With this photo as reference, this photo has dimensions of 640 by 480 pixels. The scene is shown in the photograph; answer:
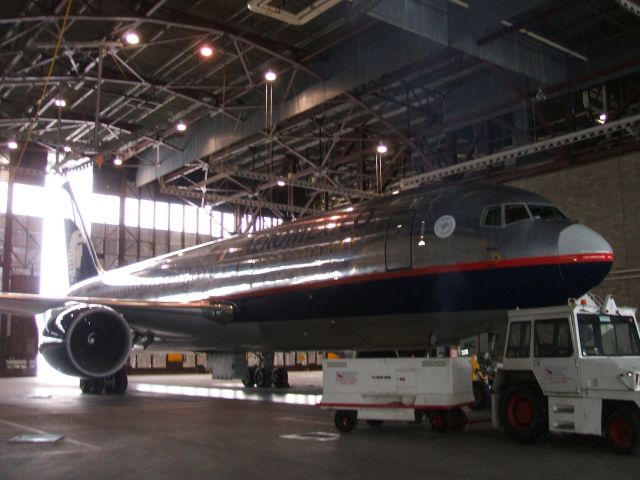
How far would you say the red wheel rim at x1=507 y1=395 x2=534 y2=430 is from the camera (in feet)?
25.3

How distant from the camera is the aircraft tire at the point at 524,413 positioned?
7.56 metres

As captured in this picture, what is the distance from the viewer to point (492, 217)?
9875mm

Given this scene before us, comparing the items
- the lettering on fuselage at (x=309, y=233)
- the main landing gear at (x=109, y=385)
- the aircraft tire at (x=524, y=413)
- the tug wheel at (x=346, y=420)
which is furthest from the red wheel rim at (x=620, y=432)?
the main landing gear at (x=109, y=385)

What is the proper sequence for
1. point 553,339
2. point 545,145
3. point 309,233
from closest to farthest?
point 553,339, point 309,233, point 545,145

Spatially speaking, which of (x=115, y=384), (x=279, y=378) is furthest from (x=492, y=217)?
(x=115, y=384)

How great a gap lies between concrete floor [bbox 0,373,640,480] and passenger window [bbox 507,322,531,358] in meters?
1.02

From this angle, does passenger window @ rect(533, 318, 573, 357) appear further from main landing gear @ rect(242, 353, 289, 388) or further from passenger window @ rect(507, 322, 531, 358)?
main landing gear @ rect(242, 353, 289, 388)

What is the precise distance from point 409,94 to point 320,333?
1135cm

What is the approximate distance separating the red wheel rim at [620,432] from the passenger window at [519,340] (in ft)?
4.41

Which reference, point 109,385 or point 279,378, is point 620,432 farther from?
point 109,385

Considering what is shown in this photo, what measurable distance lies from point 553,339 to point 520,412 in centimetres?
92

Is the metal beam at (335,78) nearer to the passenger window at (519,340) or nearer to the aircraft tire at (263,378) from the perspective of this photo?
the aircraft tire at (263,378)

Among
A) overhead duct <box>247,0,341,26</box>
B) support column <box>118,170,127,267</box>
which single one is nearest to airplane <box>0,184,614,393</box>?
overhead duct <box>247,0,341,26</box>

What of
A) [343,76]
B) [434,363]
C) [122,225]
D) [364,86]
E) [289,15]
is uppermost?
[364,86]
